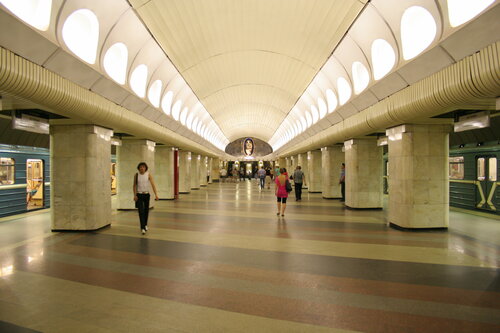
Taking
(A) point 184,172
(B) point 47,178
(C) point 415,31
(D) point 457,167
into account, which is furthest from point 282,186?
(A) point 184,172

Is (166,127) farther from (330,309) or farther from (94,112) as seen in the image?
(330,309)

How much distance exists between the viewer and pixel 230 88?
18781 millimetres

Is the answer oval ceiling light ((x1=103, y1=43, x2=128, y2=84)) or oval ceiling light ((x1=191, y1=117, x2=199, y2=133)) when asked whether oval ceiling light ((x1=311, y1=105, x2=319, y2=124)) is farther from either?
oval ceiling light ((x1=103, y1=43, x2=128, y2=84))

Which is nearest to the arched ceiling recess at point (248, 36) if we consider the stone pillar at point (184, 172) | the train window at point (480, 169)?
the stone pillar at point (184, 172)

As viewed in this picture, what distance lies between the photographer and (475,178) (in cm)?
1153

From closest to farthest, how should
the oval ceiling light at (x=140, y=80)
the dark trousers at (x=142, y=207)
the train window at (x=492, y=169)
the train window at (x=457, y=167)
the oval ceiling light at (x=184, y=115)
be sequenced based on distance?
the dark trousers at (x=142, y=207) < the oval ceiling light at (x=140, y=80) < the train window at (x=492, y=169) < the train window at (x=457, y=167) < the oval ceiling light at (x=184, y=115)

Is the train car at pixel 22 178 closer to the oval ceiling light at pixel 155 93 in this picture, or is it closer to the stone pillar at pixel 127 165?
the stone pillar at pixel 127 165

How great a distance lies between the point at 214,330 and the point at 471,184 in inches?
493

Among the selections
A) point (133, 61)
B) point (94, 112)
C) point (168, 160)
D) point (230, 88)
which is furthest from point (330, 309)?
point (230, 88)

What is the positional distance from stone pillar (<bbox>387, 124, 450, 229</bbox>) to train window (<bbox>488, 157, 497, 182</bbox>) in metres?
3.71

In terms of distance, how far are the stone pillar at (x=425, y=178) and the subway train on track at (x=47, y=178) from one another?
11.9 feet

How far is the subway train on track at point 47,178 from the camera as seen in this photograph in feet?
34.5

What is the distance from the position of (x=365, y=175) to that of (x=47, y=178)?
13.2m

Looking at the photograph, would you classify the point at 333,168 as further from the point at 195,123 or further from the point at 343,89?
the point at 195,123
